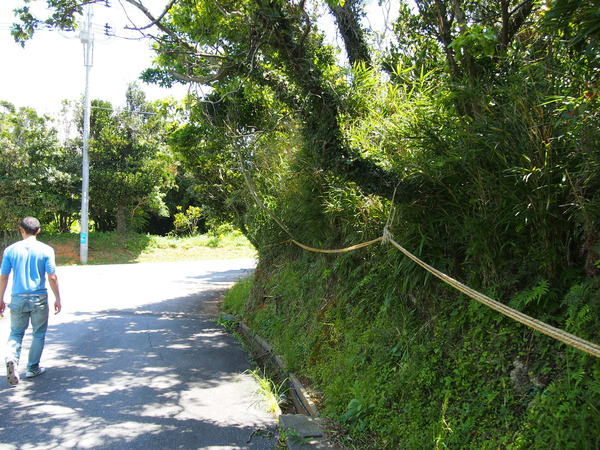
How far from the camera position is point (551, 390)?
2795mm

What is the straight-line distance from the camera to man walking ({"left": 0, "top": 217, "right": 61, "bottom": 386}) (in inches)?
223

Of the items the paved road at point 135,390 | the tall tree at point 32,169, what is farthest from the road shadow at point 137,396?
the tall tree at point 32,169

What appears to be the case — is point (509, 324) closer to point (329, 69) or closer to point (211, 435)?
point (211, 435)

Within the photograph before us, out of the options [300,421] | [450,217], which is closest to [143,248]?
[300,421]

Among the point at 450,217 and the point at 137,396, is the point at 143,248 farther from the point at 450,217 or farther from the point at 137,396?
the point at 450,217

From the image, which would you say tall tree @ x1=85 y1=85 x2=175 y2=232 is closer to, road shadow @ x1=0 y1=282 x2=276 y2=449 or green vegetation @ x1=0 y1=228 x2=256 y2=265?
green vegetation @ x1=0 y1=228 x2=256 y2=265

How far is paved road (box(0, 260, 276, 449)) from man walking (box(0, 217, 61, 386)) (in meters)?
0.42

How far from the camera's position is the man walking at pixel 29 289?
5.66 meters

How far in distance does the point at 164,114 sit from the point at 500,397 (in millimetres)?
9549

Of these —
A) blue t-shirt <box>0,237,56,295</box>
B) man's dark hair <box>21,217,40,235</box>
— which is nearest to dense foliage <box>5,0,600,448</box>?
man's dark hair <box>21,217,40,235</box>

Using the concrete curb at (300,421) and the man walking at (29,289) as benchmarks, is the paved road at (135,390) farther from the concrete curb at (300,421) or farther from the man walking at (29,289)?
the man walking at (29,289)

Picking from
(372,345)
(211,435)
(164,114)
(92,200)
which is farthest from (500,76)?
(92,200)

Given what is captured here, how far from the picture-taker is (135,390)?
539cm

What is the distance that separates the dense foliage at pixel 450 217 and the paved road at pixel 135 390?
2.97 feet
